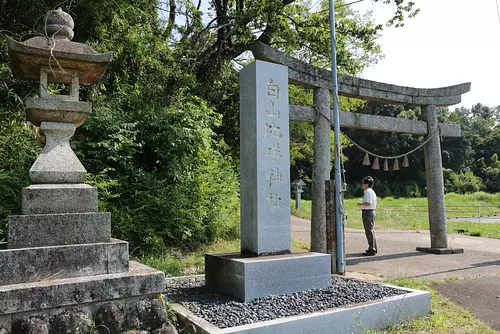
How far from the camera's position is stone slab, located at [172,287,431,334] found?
11.1 feet

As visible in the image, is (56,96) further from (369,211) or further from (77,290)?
(369,211)

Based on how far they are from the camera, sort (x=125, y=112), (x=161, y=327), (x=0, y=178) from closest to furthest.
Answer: (x=161, y=327) < (x=0, y=178) < (x=125, y=112)

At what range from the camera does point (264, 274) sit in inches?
171

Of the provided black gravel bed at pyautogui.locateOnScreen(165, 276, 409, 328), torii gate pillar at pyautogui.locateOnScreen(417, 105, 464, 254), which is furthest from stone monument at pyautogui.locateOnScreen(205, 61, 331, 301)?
torii gate pillar at pyautogui.locateOnScreen(417, 105, 464, 254)

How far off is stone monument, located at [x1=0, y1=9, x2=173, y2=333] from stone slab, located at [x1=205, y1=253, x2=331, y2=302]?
3.54ft

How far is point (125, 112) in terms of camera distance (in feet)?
27.5

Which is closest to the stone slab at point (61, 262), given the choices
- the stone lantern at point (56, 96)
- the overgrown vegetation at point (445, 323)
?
the stone lantern at point (56, 96)

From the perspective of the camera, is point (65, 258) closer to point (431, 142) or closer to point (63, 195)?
point (63, 195)

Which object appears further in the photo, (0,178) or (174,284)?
(0,178)

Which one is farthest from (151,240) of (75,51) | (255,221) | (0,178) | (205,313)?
(75,51)

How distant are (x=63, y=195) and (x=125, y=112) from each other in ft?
16.8

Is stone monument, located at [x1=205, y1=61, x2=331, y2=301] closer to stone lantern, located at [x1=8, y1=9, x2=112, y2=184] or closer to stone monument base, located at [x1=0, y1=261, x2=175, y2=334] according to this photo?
stone monument base, located at [x1=0, y1=261, x2=175, y2=334]

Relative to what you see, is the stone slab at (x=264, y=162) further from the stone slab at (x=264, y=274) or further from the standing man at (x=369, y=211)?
the standing man at (x=369, y=211)

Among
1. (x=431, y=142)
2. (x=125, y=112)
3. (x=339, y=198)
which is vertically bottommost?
(x=339, y=198)
